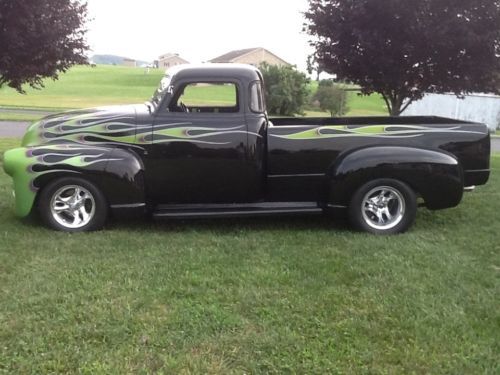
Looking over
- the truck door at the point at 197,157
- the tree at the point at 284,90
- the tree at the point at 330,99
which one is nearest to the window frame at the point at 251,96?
the truck door at the point at 197,157

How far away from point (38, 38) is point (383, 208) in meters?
6.25

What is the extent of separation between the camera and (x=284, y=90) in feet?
91.8

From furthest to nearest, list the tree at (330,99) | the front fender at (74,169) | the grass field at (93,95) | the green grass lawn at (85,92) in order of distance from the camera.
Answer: the green grass lawn at (85,92)
the grass field at (93,95)
the tree at (330,99)
the front fender at (74,169)

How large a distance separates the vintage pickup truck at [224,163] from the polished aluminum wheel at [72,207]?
1 centimetres

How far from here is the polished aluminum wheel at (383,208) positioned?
18.9ft

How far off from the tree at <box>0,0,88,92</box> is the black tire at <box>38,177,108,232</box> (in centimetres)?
417

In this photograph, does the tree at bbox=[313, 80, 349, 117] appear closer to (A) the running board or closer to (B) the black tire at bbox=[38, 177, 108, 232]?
(A) the running board

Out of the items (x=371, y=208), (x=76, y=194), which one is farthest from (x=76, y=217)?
(x=371, y=208)

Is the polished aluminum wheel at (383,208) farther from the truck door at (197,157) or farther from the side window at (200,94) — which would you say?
the side window at (200,94)

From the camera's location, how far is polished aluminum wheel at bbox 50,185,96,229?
553 cm

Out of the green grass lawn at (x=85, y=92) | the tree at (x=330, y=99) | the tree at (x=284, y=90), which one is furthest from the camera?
the green grass lawn at (x=85, y=92)

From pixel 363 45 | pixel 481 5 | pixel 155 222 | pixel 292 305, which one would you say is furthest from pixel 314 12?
pixel 292 305

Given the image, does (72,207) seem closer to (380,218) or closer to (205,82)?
(205,82)

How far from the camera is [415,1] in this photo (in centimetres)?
870
